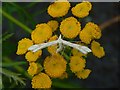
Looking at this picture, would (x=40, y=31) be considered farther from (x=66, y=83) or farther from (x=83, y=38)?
(x=66, y=83)

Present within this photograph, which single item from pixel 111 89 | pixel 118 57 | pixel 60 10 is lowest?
pixel 111 89

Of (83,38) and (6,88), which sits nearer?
(83,38)

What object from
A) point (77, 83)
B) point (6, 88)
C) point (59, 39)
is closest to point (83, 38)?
point (59, 39)

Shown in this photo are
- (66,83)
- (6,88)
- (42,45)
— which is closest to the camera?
(42,45)

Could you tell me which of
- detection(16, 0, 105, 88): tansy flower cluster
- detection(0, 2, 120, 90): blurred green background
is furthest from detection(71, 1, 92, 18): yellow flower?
detection(0, 2, 120, 90): blurred green background

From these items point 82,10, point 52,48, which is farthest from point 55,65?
point 82,10

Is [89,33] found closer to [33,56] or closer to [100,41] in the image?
[33,56]

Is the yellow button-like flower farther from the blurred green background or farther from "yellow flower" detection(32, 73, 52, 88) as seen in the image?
the blurred green background
